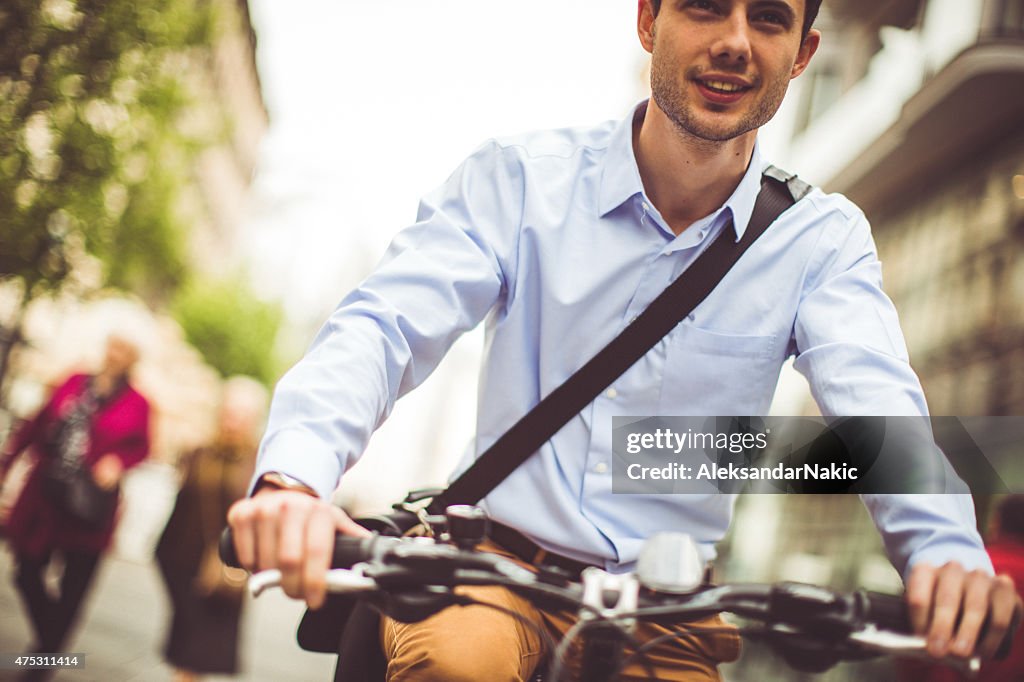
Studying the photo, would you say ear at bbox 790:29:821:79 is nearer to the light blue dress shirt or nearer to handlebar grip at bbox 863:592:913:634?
the light blue dress shirt

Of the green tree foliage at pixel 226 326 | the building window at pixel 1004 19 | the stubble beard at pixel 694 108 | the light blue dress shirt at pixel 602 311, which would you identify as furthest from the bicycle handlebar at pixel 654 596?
the green tree foliage at pixel 226 326

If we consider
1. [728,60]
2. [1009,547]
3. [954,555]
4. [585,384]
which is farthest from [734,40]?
[1009,547]

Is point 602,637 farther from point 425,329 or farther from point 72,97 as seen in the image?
point 72,97

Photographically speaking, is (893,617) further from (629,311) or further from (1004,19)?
(1004,19)

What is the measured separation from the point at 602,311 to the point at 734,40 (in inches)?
21.0

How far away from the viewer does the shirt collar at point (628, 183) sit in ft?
6.28

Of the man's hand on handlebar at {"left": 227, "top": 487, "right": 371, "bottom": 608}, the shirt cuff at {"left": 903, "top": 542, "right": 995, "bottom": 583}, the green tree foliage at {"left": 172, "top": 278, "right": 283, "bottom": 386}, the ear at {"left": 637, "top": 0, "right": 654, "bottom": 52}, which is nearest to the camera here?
the man's hand on handlebar at {"left": 227, "top": 487, "right": 371, "bottom": 608}

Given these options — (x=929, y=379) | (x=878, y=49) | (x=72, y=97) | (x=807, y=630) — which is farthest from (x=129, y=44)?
(x=878, y=49)

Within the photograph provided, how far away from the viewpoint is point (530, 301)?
1927mm

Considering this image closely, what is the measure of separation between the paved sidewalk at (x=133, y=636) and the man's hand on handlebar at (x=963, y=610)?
2.95 m

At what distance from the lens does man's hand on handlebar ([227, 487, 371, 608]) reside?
3.75ft

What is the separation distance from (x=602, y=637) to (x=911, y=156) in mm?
11661

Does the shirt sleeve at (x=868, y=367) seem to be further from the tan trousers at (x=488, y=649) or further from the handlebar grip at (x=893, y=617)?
the tan trousers at (x=488, y=649)

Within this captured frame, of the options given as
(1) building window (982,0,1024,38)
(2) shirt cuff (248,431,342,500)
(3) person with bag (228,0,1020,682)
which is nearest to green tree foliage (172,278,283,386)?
(1) building window (982,0,1024,38)
